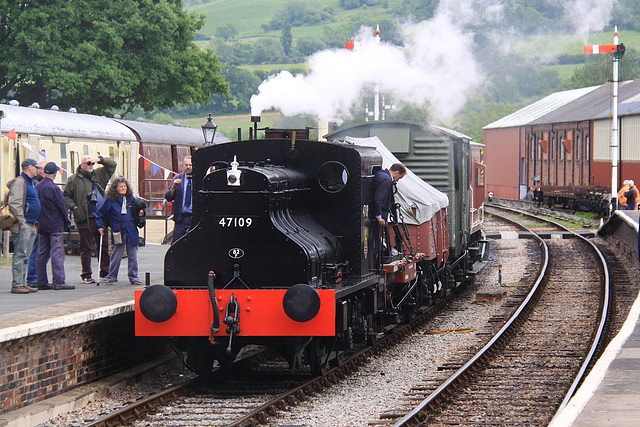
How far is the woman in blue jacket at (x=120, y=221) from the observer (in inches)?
448

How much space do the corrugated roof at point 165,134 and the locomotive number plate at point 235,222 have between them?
1603 centimetres

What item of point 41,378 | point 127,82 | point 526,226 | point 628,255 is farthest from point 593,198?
point 41,378

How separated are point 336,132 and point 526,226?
19559 millimetres

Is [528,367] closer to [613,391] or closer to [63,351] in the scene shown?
[613,391]

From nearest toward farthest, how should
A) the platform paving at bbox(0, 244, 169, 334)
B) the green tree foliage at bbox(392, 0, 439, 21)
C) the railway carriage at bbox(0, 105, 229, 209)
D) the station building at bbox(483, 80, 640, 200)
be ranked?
the platform paving at bbox(0, 244, 169, 334)
the railway carriage at bbox(0, 105, 229, 209)
the green tree foliage at bbox(392, 0, 439, 21)
the station building at bbox(483, 80, 640, 200)

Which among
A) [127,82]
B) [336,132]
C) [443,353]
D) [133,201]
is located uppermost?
[127,82]

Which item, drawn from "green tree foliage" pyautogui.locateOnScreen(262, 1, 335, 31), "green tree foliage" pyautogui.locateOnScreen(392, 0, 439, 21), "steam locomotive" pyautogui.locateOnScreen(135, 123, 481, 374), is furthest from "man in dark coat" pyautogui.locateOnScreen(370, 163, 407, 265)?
"green tree foliage" pyautogui.locateOnScreen(262, 1, 335, 31)

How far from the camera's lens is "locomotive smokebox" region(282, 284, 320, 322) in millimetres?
7680

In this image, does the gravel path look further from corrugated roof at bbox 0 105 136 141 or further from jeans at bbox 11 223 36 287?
corrugated roof at bbox 0 105 136 141

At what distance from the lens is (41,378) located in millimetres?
7609

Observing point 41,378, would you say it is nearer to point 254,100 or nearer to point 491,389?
point 491,389

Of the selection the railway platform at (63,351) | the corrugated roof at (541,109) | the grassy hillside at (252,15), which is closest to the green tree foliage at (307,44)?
the grassy hillside at (252,15)

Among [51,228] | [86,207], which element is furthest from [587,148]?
[51,228]

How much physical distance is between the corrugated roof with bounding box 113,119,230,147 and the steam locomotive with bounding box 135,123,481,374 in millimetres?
15420
